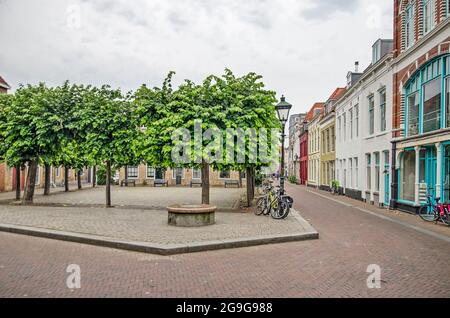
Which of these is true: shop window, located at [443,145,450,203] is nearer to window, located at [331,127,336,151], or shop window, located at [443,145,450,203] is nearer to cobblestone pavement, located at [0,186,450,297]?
cobblestone pavement, located at [0,186,450,297]

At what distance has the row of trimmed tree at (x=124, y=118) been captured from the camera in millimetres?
14906

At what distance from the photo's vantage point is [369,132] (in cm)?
2220

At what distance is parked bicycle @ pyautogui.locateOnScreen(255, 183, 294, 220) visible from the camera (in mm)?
13227

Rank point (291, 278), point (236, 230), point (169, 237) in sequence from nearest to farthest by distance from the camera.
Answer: point (291, 278)
point (169, 237)
point (236, 230)

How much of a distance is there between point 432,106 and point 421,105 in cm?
83

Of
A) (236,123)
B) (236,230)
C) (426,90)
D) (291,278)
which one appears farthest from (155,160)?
(426,90)

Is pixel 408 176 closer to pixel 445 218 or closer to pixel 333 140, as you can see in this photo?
pixel 445 218

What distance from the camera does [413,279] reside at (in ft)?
20.4

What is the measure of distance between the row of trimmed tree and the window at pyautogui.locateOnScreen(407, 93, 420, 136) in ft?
19.6

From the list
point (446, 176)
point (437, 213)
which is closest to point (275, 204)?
point (437, 213)

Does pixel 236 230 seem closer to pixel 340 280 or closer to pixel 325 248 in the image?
pixel 325 248

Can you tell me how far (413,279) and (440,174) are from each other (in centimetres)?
944

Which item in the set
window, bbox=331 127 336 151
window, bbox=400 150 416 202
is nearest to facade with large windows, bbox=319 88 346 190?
window, bbox=331 127 336 151

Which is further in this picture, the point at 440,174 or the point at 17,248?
the point at 440,174
